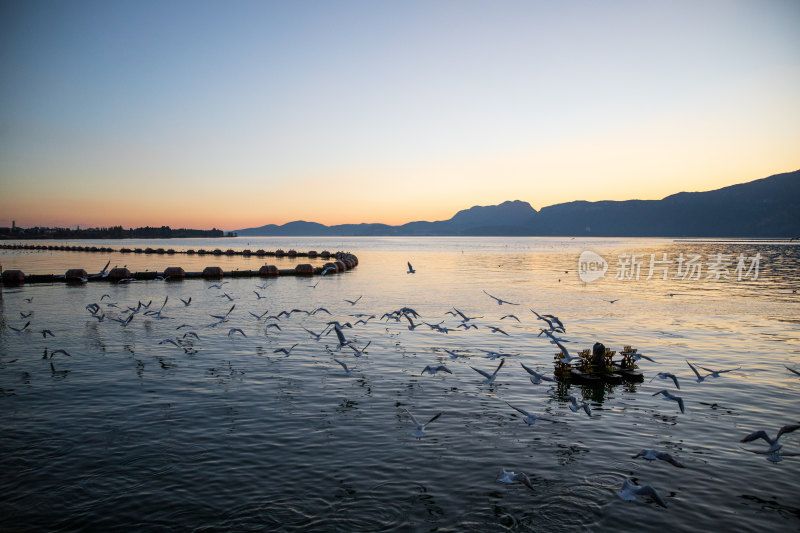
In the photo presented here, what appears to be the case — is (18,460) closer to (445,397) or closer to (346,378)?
(346,378)

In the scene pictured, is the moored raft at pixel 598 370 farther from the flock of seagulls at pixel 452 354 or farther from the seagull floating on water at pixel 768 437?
the seagull floating on water at pixel 768 437

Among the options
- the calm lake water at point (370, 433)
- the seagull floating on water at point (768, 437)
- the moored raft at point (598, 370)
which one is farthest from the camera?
the moored raft at point (598, 370)

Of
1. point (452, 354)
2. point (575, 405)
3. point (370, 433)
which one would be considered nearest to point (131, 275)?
point (452, 354)

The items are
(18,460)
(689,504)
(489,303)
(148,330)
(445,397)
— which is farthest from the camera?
(489,303)

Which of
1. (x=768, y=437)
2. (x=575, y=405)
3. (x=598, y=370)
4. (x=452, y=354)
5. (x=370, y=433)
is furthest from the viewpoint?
(x=598, y=370)

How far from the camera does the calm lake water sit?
33.9 feet

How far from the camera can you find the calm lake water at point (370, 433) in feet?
33.9

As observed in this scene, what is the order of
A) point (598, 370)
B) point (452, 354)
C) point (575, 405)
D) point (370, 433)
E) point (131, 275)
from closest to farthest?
1. point (370, 433)
2. point (575, 405)
3. point (452, 354)
4. point (598, 370)
5. point (131, 275)

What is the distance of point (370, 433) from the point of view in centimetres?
1416

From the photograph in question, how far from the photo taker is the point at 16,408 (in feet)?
52.1

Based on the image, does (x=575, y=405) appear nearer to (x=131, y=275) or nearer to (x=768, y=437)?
(x=768, y=437)

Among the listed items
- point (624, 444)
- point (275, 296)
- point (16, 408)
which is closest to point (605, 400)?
point (624, 444)

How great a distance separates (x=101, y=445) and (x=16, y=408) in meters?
5.32

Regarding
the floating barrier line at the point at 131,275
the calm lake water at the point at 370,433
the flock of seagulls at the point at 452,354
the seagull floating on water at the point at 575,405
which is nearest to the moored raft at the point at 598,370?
the flock of seagulls at the point at 452,354
